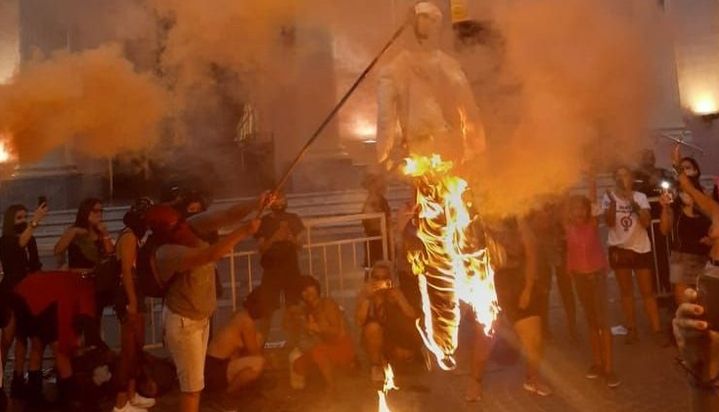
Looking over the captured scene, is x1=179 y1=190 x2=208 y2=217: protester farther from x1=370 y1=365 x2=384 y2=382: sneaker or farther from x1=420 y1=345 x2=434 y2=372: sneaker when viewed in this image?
x1=420 y1=345 x2=434 y2=372: sneaker

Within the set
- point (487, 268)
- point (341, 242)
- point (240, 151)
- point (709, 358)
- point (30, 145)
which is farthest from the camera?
point (240, 151)

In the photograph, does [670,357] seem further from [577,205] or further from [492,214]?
[492,214]

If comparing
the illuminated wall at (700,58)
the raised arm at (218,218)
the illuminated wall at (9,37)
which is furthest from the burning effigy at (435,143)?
the illuminated wall at (700,58)

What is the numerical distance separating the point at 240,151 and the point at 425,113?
4.87 metres

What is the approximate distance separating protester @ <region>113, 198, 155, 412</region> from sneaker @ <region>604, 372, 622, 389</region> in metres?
3.82

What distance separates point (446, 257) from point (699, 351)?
7.39 feet

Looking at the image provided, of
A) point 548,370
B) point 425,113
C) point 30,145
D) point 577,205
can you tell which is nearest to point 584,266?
point 577,205

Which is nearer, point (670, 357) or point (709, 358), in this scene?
point (709, 358)

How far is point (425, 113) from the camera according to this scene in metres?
4.17

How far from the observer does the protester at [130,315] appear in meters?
5.19

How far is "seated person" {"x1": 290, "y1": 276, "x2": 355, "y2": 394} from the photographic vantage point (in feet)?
18.8

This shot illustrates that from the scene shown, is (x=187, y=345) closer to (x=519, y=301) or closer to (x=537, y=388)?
(x=519, y=301)

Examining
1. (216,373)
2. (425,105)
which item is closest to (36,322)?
(216,373)

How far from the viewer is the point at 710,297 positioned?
8.16ft
